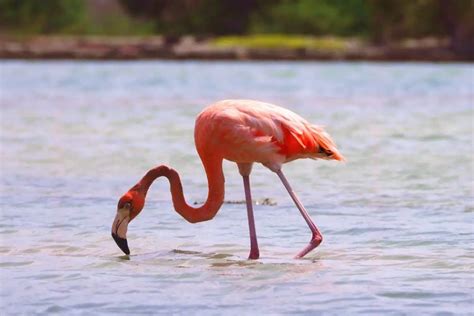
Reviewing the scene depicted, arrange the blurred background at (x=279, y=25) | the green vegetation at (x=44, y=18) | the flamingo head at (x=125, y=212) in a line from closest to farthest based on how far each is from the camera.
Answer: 1. the flamingo head at (x=125, y=212)
2. the blurred background at (x=279, y=25)
3. the green vegetation at (x=44, y=18)

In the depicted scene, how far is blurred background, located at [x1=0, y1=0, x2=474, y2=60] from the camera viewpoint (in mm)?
62469

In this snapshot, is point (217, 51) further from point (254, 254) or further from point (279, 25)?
point (254, 254)

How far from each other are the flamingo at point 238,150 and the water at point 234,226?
0.28m

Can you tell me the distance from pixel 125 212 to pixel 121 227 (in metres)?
0.11

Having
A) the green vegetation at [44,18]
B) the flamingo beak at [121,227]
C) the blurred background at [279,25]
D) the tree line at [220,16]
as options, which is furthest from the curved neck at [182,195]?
the green vegetation at [44,18]

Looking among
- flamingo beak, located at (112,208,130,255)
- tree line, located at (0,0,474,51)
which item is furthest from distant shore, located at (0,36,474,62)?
flamingo beak, located at (112,208,130,255)

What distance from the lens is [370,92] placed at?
110ft

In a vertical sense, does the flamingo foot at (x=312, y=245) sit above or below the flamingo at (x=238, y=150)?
below

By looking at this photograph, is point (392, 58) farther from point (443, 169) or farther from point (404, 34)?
point (443, 169)

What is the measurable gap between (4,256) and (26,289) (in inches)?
48.5

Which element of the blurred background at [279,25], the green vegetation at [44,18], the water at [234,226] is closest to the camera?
the water at [234,226]

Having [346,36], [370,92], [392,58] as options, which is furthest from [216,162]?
[346,36]

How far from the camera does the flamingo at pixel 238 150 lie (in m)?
8.22

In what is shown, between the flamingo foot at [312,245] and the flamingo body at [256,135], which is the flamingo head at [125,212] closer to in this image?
the flamingo body at [256,135]
